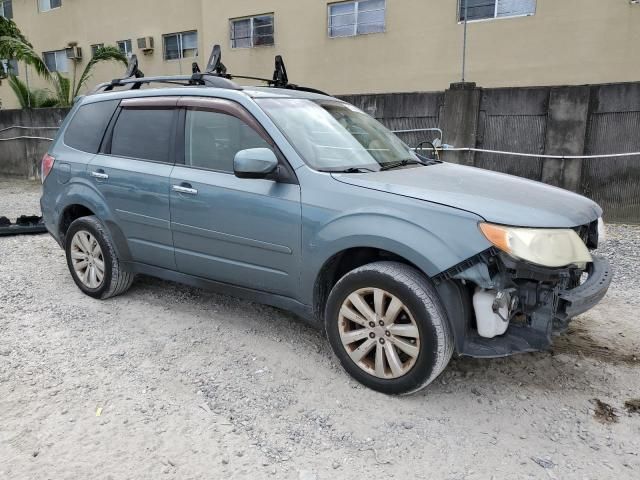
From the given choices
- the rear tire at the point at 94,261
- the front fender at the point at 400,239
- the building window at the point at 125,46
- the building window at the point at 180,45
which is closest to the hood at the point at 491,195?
the front fender at the point at 400,239

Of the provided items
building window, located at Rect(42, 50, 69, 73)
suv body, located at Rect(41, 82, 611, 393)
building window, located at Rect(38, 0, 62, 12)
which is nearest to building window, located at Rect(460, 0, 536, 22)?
suv body, located at Rect(41, 82, 611, 393)

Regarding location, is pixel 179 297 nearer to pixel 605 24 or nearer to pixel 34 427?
pixel 34 427

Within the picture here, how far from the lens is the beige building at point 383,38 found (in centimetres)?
1006

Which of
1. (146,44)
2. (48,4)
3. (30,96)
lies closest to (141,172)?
(146,44)

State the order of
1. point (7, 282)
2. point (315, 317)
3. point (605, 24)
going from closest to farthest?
point (315, 317) → point (7, 282) → point (605, 24)

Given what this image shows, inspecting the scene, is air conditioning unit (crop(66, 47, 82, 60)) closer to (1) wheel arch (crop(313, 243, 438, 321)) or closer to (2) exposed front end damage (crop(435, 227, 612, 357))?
(1) wheel arch (crop(313, 243, 438, 321))

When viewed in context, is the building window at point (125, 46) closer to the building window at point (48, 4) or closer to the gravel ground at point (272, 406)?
the building window at point (48, 4)

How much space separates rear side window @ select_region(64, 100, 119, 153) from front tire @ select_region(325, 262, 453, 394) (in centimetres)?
264

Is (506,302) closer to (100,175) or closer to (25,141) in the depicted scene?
(100,175)

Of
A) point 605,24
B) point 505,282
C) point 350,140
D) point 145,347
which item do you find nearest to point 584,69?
point 605,24

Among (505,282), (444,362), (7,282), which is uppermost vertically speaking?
(505,282)

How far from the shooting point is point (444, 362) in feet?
9.26

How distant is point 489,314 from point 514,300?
16 cm

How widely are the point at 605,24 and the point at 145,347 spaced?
10.3m
